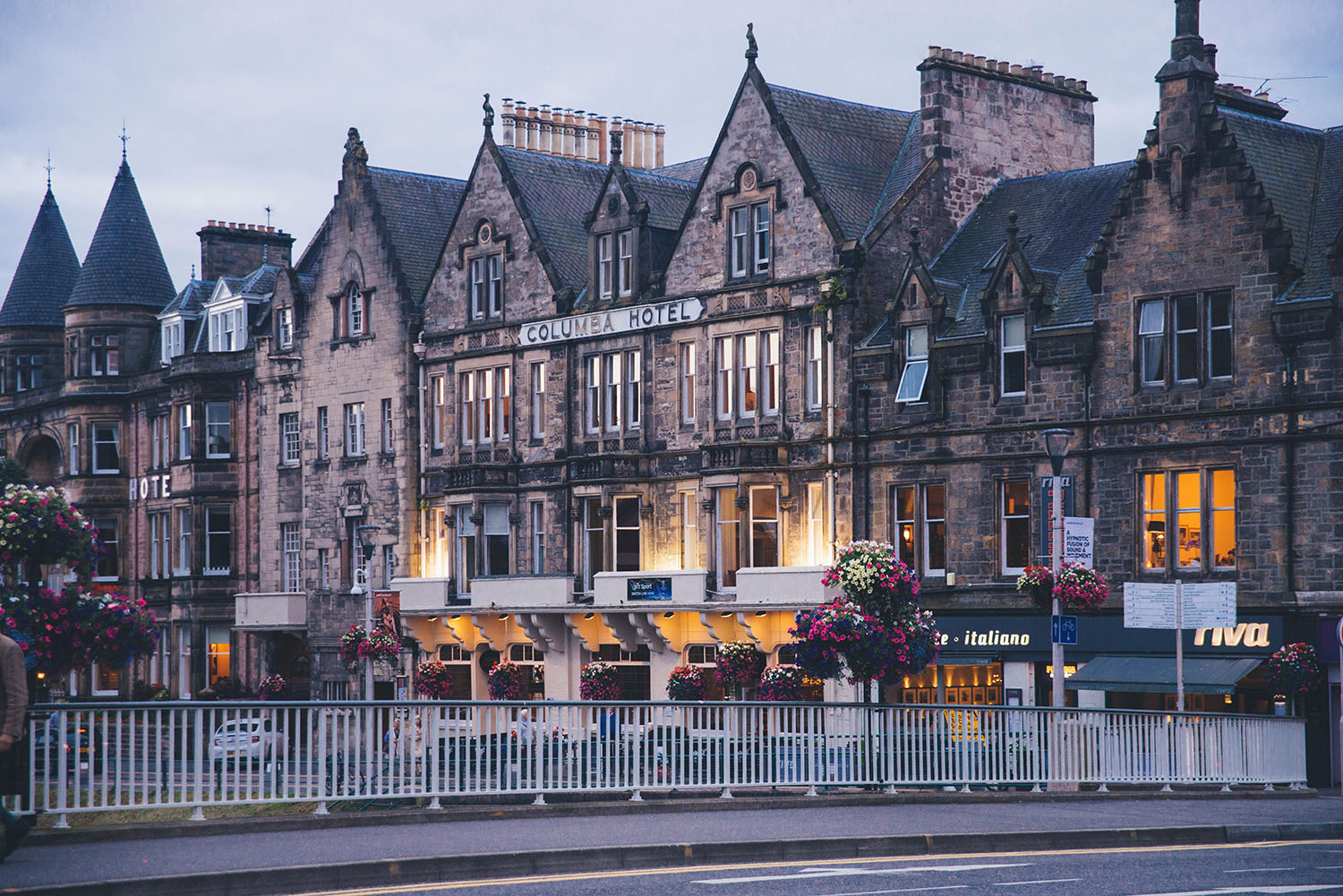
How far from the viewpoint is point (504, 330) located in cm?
5234

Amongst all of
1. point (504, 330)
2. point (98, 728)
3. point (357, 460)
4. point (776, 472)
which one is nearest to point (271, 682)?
point (357, 460)

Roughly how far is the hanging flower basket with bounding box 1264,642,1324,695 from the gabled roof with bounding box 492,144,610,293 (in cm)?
2278

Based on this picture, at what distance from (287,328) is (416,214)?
6292 millimetres

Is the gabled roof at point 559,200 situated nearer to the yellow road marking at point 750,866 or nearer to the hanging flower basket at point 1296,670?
the hanging flower basket at point 1296,670

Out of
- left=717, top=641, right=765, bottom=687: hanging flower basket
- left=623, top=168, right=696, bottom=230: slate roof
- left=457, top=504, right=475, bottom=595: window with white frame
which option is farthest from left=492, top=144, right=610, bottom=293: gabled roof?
left=717, top=641, right=765, bottom=687: hanging flower basket

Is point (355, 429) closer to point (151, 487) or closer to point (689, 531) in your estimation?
point (151, 487)

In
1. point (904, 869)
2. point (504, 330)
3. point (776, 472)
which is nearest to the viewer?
point (904, 869)

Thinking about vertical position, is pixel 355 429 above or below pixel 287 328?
below

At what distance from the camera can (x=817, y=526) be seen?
147 ft

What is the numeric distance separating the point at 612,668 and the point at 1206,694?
625 inches

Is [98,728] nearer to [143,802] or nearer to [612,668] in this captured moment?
[143,802]

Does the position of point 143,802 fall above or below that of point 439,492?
below

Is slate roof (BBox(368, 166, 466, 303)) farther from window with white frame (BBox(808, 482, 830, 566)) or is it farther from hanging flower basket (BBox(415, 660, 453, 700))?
window with white frame (BBox(808, 482, 830, 566))

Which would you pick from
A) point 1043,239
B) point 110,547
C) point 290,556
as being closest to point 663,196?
point 1043,239
